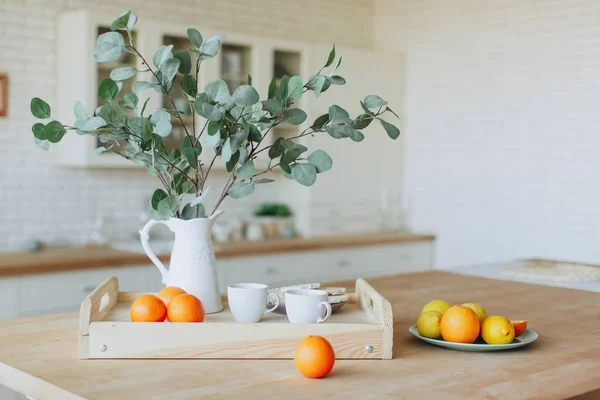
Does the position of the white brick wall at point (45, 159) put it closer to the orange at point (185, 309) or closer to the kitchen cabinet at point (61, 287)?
the kitchen cabinet at point (61, 287)

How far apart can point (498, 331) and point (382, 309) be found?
1.02ft

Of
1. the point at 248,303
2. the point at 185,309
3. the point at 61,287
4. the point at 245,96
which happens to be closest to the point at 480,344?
the point at 248,303

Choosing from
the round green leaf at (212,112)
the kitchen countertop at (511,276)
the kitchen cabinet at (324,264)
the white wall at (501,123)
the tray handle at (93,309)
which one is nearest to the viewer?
the tray handle at (93,309)

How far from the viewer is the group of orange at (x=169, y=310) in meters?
1.92

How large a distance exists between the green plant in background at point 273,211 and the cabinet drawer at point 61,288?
1.52 metres

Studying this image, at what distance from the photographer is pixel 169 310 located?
1.94 metres

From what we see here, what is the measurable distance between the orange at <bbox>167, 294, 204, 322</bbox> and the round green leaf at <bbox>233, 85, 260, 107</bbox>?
0.51 m

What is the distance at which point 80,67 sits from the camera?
4410 mm

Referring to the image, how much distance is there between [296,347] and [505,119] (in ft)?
12.5

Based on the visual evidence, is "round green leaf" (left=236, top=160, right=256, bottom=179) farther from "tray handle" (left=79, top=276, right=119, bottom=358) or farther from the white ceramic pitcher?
"tray handle" (left=79, top=276, right=119, bottom=358)

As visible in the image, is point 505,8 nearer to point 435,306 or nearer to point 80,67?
point 80,67

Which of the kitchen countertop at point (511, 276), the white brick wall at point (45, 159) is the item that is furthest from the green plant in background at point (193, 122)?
the white brick wall at point (45, 159)

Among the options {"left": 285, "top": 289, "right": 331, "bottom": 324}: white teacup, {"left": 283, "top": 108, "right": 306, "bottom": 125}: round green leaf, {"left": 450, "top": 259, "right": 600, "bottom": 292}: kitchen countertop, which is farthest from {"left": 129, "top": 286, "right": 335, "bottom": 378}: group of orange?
{"left": 450, "top": 259, "right": 600, "bottom": 292}: kitchen countertop

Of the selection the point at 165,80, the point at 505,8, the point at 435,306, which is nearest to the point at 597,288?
the point at 435,306
